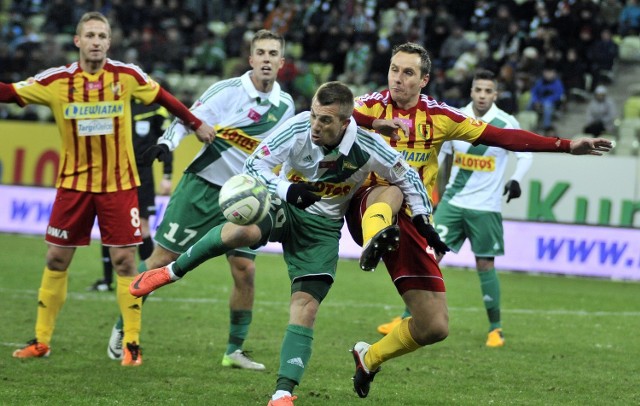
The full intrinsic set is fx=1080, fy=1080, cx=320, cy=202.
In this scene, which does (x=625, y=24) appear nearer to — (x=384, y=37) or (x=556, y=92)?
(x=556, y=92)

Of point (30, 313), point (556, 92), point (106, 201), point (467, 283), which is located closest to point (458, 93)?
point (556, 92)

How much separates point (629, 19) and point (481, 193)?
39.7ft

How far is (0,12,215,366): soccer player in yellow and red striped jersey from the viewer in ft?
25.6

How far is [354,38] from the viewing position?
908 inches

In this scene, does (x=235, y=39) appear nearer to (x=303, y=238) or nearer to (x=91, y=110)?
(x=91, y=110)

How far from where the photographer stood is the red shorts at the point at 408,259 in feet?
22.9

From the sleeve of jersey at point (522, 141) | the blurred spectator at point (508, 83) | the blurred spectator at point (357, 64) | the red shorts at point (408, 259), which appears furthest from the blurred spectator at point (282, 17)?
the red shorts at point (408, 259)

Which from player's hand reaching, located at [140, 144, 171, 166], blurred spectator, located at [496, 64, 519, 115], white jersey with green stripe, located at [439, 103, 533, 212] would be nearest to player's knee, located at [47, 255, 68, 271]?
player's hand reaching, located at [140, 144, 171, 166]

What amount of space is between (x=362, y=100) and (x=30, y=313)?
4793mm

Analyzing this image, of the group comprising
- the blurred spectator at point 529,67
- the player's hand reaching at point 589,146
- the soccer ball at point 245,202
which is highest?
the blurred spectator at point 529,67

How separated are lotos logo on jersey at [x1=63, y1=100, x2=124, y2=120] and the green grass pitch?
6.02 feet

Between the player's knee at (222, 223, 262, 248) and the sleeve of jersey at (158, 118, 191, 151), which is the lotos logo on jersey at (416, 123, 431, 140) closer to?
the player's knee at (222, 223, 262, 248)

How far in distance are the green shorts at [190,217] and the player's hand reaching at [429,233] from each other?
6.42ft

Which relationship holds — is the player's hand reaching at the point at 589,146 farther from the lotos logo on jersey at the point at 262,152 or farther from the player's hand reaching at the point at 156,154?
the player's hand reaching at the point at 156,154
